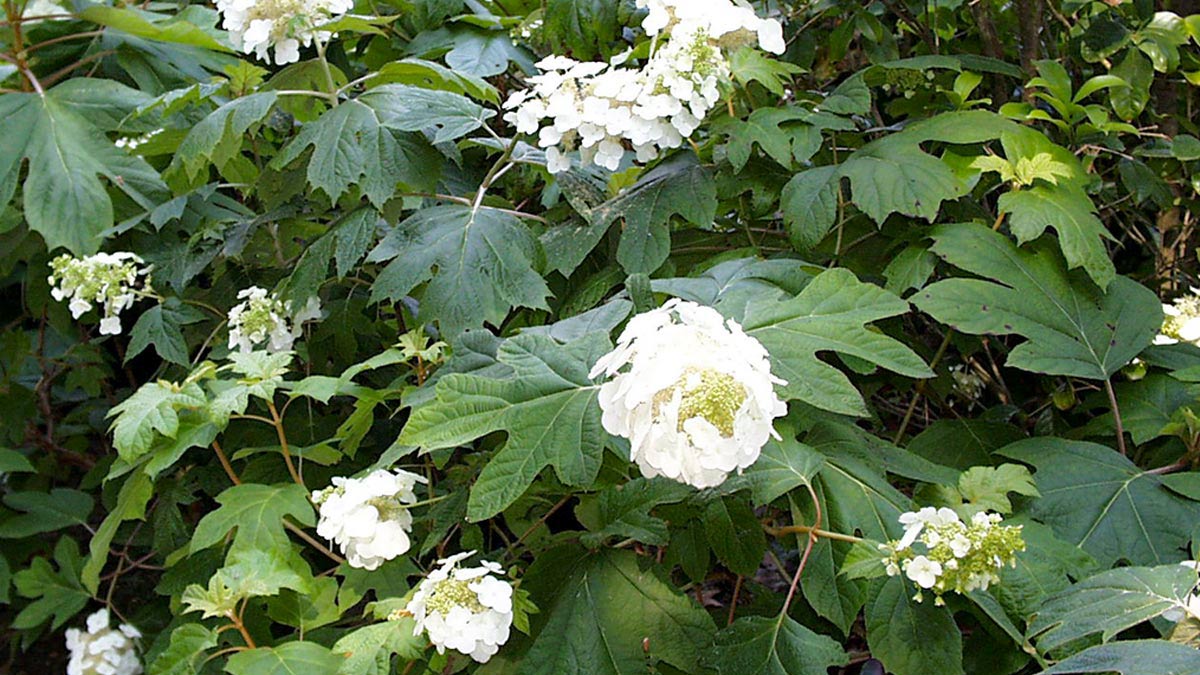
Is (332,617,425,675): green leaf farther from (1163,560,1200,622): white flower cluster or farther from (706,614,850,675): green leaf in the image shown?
(1163,560,1200,622): white flower cluster

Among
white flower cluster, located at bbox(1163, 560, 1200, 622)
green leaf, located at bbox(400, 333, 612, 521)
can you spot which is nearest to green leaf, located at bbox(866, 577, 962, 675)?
white flower cluster, located at bbox(1163, 560, 1200, 622)

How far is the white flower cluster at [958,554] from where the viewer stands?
39.3 inches

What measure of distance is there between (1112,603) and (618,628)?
507 millimetres

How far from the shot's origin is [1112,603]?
95 centimetres

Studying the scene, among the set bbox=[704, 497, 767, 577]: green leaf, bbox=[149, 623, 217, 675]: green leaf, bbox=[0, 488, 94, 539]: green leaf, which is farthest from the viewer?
bbox=[0, 488, 94, 539]: green leaf

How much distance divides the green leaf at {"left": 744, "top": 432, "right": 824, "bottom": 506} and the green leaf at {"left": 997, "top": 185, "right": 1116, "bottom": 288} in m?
0.57

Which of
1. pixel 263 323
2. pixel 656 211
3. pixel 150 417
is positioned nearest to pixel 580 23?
pixel 656 211

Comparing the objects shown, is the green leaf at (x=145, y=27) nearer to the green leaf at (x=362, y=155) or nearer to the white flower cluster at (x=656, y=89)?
the green leaf at (x=362, y=155)

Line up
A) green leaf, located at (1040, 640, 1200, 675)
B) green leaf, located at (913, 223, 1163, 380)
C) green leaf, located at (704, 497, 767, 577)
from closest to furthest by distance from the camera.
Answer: green leaf, located at (1040, 640, 1200, 675)
green leaf, located at (704, 497, 767, 577)
green leaf, located at (913, 223, 1163, 380)

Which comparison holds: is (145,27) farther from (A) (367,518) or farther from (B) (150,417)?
(A) (367,518)

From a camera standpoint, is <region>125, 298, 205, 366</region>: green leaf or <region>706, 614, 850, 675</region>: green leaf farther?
<region>125, 298, 205, 366</region>: green leaf

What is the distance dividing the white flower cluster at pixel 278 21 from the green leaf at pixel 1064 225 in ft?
3.64

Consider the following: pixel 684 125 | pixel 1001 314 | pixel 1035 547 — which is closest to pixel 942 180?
pixel 1001 314

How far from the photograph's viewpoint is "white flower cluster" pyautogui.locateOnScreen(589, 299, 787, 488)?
925 mm
